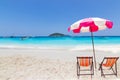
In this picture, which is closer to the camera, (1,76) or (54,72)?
(1,76)

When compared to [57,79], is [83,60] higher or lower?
higher

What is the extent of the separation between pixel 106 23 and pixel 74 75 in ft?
6.66

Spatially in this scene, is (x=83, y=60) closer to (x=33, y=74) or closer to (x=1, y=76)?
(x=33, y=74)

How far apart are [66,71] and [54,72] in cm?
46

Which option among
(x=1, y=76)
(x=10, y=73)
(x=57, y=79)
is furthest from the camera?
(x=10, y=73)

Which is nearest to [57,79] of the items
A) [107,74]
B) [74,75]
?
[74,75]

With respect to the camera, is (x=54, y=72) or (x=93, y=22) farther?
(x=54, y=72)

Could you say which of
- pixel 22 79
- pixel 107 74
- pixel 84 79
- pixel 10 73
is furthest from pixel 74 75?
pixel 10 73

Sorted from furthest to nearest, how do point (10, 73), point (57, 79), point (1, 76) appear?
point (10, 73)
point (1, 76)
point (57, 79)

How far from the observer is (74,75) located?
611 cm

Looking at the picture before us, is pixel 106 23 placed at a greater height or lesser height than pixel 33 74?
greater

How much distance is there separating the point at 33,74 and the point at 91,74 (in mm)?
1981

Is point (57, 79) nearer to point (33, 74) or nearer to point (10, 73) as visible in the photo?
point (33, 74)

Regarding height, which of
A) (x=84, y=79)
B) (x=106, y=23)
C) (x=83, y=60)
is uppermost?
(x=106, y=23)
